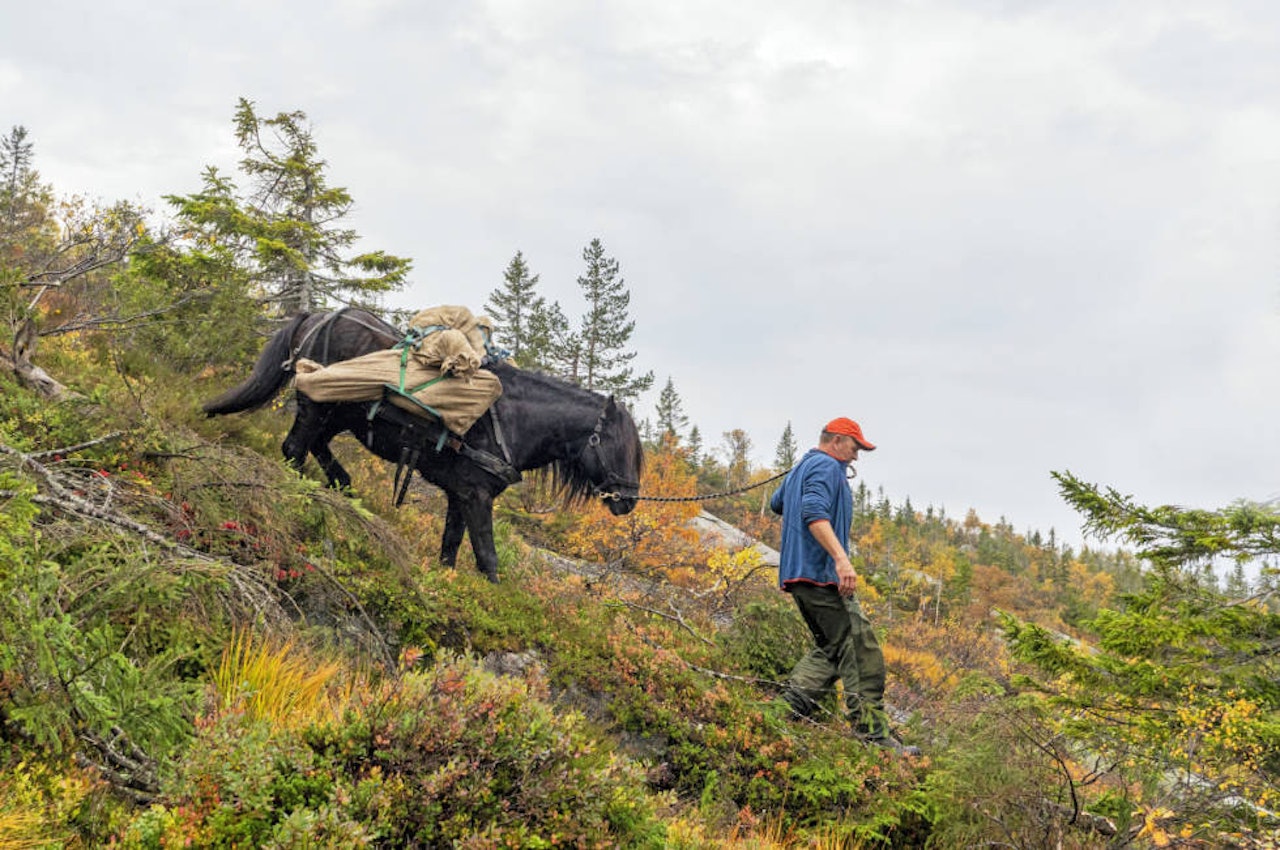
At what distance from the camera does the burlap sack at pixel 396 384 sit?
19.7 feet

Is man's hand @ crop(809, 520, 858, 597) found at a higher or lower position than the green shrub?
higher

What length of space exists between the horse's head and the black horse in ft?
0.04

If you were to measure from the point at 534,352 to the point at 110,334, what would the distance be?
80.3ft

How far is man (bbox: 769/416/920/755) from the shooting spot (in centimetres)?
513

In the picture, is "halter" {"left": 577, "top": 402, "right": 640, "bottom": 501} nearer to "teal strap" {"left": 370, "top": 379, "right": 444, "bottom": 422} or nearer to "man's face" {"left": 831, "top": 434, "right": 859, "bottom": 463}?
"teal strap" {"left": 370, "top": 379, "right": 444, "bottom": 422}

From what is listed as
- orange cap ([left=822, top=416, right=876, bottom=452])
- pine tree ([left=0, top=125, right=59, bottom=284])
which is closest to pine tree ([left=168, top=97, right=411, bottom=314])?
pine tree ([left=0, top=125, right=59, bottom=284])

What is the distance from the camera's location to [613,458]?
7.17 metres

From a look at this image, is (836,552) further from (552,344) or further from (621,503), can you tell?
(552,344)

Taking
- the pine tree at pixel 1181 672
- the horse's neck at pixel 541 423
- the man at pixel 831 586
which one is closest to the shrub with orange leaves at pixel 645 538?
the horse's neck at pixel 541 423

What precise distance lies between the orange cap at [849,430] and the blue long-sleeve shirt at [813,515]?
0.72ft

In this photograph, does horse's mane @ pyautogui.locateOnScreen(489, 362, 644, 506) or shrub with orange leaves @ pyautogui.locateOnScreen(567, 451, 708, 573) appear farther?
shrub with orange leaves @ pyautogui.locateOnScreen(567, 451, 708, 573)

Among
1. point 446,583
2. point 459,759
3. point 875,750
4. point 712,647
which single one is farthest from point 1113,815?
point 446,583

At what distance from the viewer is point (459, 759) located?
2270 millimetres

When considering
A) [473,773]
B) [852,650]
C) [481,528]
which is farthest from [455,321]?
[473,773]
